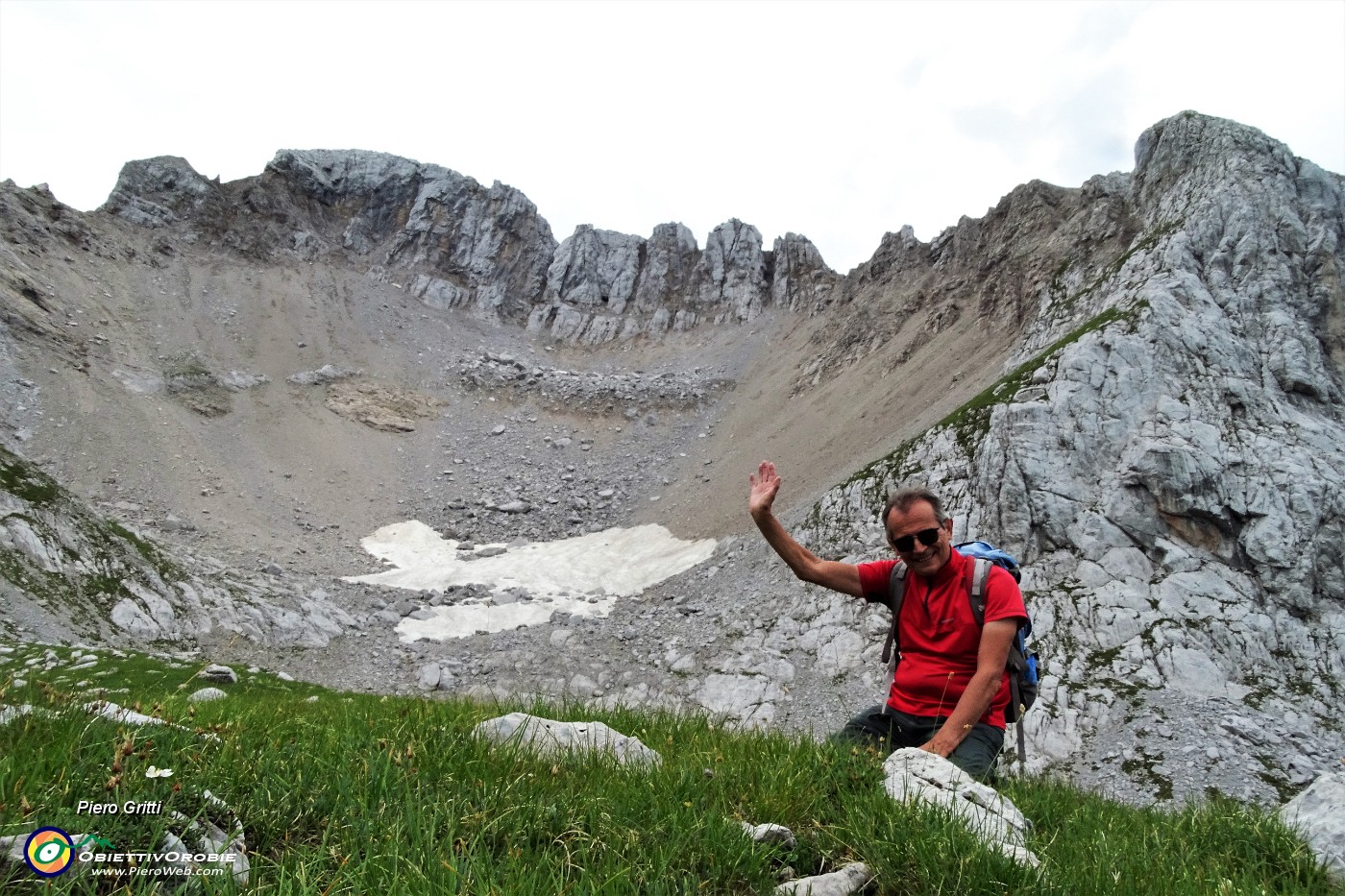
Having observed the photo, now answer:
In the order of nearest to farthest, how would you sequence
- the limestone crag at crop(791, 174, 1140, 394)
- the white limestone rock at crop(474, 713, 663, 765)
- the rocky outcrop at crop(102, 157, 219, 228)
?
the white limestone rock at crop(474, 713, 663, 765) < the limestone crag at crop(791, 174, 1140, 394) < the rocky outcrop at crop(102, 157, 219, 228)

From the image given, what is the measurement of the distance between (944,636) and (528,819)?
439cm

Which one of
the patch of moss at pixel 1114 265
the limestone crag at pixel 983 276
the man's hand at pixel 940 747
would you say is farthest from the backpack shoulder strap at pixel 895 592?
the limestone crag at pixel 983 276

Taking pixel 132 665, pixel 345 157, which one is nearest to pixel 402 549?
pixel 132 665

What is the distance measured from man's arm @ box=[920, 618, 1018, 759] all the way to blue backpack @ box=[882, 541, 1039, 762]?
199 mm

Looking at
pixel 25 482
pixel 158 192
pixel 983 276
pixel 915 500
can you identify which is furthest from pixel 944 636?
pixel 158 192

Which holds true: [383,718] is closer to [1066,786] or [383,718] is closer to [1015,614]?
[1015,614]

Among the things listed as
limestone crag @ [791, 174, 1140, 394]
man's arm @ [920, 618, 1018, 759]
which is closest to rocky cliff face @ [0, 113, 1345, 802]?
limestone crag @ [791, 174, 1140, 394]

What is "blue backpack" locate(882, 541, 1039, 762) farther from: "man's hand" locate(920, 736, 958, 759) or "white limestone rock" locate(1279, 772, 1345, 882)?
"white limestone rock" locate(1279, 772, 1345, 882)

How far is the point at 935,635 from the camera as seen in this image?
616 centimetres

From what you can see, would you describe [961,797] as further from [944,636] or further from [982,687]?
[944,636]

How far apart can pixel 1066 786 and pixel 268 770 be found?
6.29 meters

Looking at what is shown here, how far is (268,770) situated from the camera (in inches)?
123

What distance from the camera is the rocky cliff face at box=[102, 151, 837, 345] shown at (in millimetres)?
86312

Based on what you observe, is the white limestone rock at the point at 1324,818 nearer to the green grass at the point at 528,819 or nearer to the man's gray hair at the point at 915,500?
the green grass at the point at 528,819
